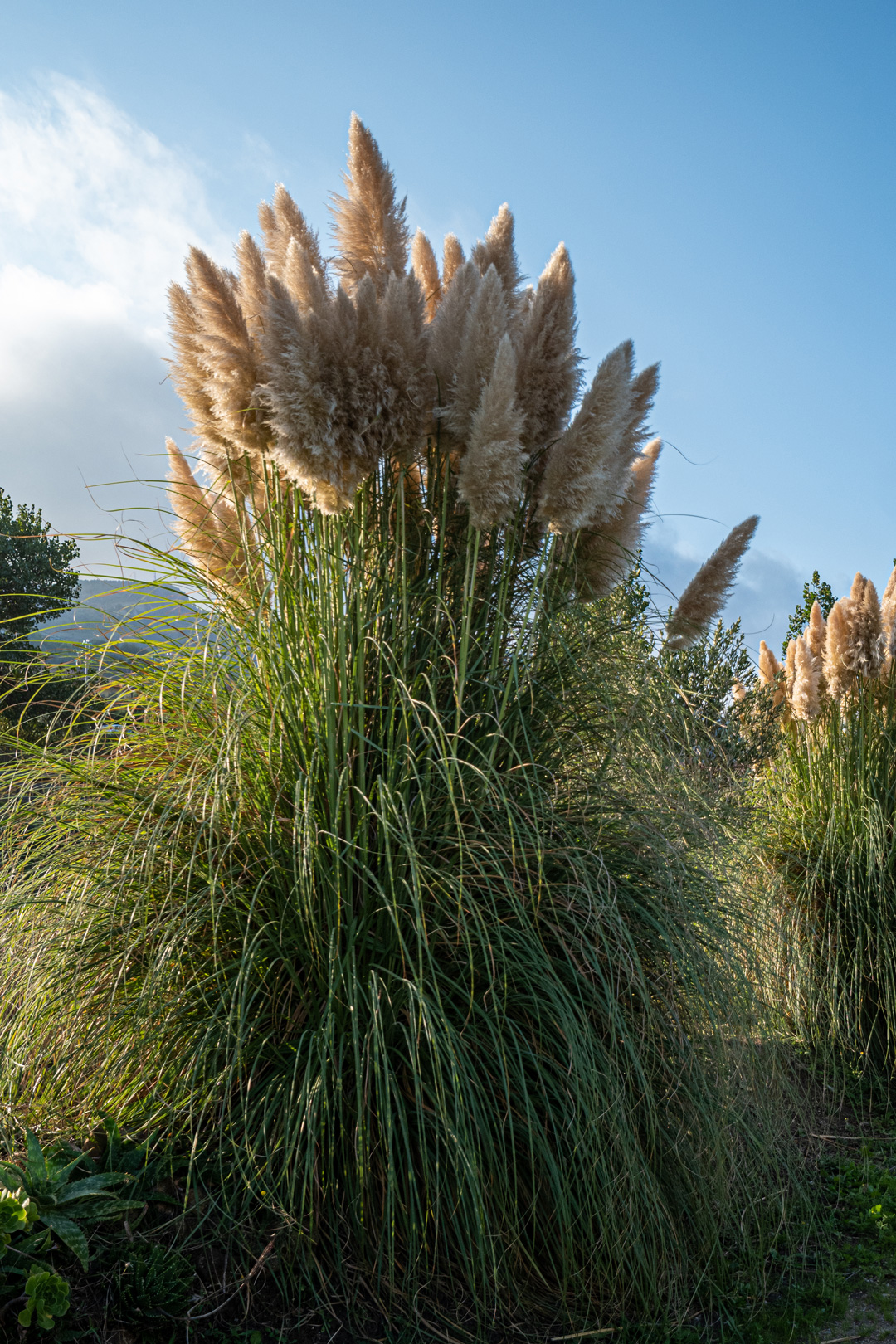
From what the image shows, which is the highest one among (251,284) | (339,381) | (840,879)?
(251,284)

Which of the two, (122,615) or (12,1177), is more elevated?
(122,615)

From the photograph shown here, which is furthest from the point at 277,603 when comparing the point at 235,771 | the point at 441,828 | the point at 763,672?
the point at 763,672

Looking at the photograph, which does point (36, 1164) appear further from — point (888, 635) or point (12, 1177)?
point (888, 635)

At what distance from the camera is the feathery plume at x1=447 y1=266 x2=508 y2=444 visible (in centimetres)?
233

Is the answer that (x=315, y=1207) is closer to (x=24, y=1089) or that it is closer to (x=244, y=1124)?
(x=244, y=1124)

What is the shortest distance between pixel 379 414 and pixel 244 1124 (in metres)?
1.74

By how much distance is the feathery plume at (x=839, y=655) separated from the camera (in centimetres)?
465

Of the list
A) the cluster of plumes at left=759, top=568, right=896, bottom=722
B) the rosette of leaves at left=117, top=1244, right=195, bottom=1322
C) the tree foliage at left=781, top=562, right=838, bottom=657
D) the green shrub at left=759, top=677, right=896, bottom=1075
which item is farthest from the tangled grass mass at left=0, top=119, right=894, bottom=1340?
the tree foliage at left=781, top=562, right=838, bottom=657

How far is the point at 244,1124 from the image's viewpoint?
193cm

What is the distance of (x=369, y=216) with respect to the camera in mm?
2781

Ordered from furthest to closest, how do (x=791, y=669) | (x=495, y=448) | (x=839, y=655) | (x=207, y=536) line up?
1. (x=791, y=669)
2. (x=839, y=655)
3. (x=207, y=536)
4. (x=495, y=448)

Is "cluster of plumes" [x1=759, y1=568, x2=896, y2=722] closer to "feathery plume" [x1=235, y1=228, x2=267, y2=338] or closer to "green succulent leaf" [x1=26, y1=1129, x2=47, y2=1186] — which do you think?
"feathery plume" [x1=235, y1=228, x2=267, y2=338]

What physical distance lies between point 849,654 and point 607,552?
252 centimetres

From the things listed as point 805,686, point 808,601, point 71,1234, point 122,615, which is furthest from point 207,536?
point 808,601
